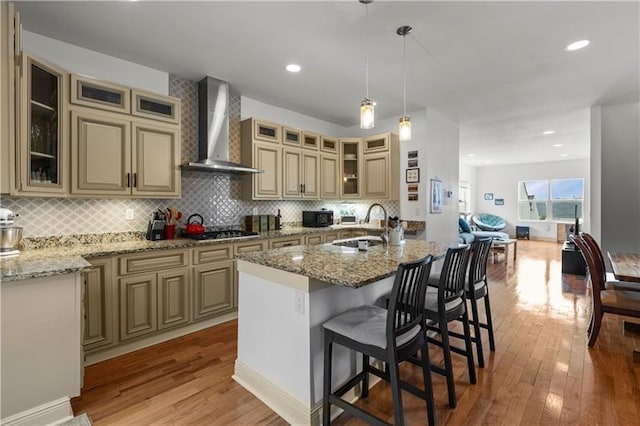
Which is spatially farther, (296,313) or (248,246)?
(248,246)

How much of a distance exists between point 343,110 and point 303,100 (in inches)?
29.4

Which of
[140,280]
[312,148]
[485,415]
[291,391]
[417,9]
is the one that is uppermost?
[417,9]

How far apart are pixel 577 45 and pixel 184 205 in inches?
162

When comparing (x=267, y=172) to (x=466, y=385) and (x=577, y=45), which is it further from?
(x=577, y=45)

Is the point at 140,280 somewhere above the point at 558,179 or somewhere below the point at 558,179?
below

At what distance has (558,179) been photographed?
988 cm

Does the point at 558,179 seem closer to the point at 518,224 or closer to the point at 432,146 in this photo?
the point at 518,224

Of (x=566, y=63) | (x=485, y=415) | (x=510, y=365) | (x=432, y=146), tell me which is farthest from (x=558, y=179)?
(x=485, y=415)

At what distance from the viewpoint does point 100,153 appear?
8.68ft

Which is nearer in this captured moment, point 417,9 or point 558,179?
point 417,9

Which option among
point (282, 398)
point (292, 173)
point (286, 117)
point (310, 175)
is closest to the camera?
point (282, 398)

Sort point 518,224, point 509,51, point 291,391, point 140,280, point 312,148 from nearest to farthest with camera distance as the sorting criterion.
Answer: point 291,391, point 140,280, point 509,51, point 312,148, point 518,224

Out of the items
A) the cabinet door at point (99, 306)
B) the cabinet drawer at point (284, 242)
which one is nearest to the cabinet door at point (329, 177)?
the cabinet drawer at point (284, 242)

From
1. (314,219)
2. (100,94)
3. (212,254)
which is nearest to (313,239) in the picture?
(314,219)
